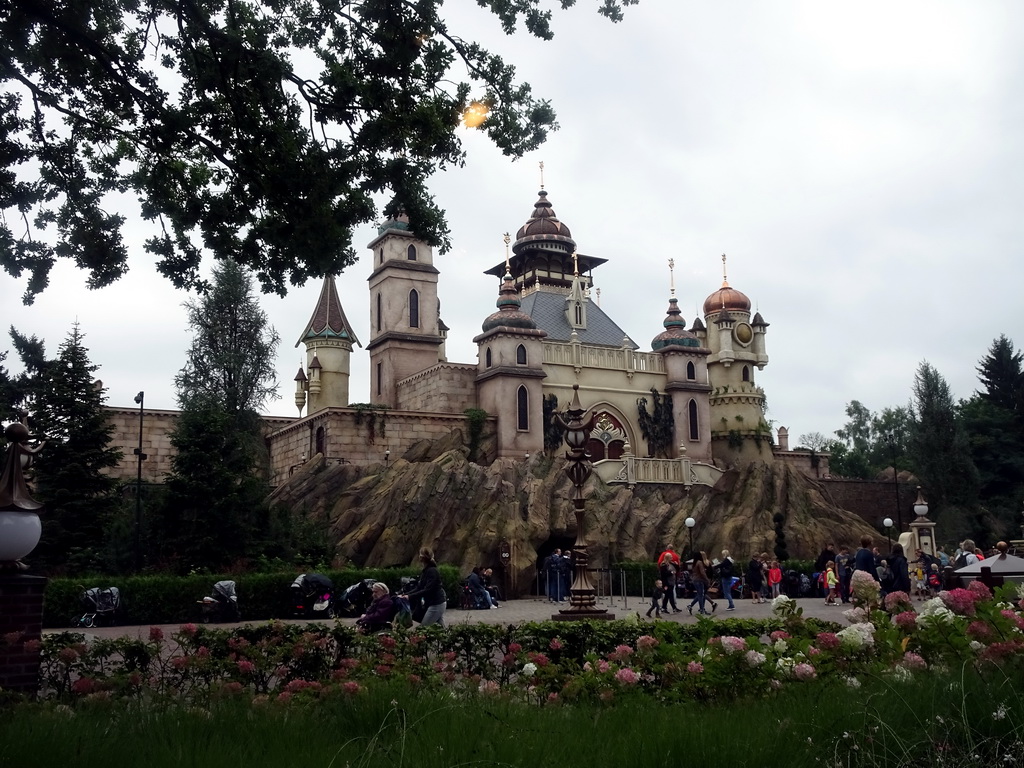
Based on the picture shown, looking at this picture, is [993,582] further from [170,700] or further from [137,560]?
[137,560]

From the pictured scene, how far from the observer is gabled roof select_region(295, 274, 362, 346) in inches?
2167

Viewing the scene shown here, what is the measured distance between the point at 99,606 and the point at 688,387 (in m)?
34.3

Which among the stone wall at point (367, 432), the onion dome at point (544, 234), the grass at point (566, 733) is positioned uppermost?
the onion dome at point (544, 234)

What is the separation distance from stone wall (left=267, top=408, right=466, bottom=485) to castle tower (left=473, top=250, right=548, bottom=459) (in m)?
2.02

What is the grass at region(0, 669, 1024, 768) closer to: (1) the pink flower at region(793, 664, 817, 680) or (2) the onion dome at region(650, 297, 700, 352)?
(1) the pink flower at region(793, 664, 817, 680)

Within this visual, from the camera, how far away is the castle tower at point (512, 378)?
46594 mm

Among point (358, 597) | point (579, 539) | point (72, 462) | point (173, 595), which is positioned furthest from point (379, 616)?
point (72, 462)

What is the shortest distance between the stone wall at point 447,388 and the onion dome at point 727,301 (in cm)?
1687

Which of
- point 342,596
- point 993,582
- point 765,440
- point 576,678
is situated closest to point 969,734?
point 576,678

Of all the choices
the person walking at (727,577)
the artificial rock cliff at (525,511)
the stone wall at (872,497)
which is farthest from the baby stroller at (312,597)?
the stone wall at (872,497)

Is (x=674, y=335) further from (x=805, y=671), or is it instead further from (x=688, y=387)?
(x=805, y=671)

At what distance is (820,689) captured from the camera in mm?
6836

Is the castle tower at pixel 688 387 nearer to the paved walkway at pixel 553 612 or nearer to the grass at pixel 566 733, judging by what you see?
the paved walkway at pixel 553 612

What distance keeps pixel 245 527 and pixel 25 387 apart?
14.2 meters
